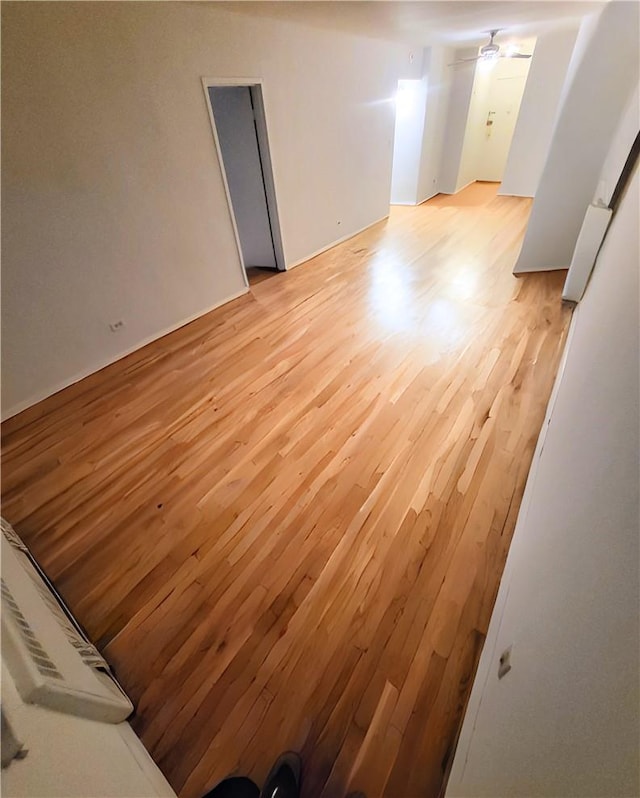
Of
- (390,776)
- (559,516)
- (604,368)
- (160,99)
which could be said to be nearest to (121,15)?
(160,99)

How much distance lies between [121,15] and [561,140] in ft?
12.0

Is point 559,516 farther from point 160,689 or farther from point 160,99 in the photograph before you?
point 160,99

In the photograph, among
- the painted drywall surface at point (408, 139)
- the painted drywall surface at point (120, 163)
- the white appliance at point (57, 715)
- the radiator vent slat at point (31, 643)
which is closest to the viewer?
the white appliance at point (57, 715)

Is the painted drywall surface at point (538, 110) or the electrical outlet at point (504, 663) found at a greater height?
the painted drywall surface at point (538, 110)

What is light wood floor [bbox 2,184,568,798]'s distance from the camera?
118 cm

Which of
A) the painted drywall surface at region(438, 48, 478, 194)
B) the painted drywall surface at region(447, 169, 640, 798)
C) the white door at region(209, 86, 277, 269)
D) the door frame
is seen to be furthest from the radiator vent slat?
the painted drywall surface at region(438, 48, 478, 194)

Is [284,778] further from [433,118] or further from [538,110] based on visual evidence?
[538,110]

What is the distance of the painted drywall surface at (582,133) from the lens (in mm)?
2582

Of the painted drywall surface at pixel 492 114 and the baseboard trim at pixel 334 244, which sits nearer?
the baseboard trim at pixel 334 244

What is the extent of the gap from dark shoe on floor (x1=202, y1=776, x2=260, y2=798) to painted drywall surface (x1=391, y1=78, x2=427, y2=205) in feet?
24.3

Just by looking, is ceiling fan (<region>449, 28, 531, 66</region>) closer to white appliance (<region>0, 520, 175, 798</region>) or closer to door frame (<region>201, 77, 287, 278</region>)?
door frame (<region>201, 77, 287, 278</region>)

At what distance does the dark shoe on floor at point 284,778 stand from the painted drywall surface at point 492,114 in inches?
347

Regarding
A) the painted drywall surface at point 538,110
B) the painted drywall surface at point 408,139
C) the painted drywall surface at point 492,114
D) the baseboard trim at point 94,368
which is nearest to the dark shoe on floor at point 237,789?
the baseboard trim at point 94,368

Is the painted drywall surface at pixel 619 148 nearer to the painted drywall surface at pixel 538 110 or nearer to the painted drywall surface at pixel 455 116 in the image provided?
the painted drywall surface at pixel 538 110
